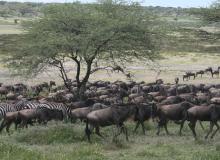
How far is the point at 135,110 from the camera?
1834 centimetres

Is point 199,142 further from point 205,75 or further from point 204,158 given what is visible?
point 205,75

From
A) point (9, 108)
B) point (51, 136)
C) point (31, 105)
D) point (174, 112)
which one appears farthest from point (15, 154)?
point (31, 105)

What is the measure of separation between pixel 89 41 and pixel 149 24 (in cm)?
357

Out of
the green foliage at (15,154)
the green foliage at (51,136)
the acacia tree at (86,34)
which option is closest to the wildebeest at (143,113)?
the green foliage at (51,136)

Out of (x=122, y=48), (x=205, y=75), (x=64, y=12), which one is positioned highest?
(x=64, y=12)

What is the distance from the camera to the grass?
1332 centimetres

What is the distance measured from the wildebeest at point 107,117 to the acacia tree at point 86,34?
28.6 ft

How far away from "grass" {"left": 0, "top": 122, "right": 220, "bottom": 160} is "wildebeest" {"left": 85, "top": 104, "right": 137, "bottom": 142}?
1.36 ft

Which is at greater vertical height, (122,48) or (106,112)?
(122,48)

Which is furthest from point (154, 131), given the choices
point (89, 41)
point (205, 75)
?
point (205, 75)

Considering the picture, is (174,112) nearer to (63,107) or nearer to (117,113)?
(117,113)

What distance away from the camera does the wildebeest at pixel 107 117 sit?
16625 mm

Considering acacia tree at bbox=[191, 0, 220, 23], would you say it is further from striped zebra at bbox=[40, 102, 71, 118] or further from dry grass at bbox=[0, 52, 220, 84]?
striped zebra at bbox=[40, 102, 71, 118]

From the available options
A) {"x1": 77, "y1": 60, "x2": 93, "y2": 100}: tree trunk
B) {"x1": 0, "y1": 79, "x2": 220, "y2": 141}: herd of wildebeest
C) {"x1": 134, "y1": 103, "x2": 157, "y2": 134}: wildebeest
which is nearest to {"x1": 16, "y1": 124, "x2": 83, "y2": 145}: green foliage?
{"x1": 0, "y1": 79, "x2": 220, "y2": 141}: herd of wildebeest
